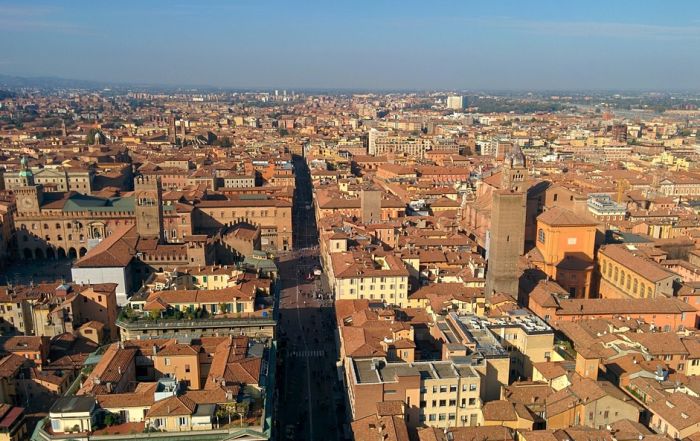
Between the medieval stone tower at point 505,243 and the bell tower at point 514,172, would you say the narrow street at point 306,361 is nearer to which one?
the medieval stone tower at point 505,243

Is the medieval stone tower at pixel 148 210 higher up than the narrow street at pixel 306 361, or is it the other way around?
the medieval stone tower at pixel 148 210

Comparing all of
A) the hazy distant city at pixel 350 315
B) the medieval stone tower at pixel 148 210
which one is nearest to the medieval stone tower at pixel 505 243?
the hazy distant city at pixel 350 315

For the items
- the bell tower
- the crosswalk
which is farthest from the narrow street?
the bell tower

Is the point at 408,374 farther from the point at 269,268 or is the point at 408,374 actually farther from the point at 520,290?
the point at 520,290

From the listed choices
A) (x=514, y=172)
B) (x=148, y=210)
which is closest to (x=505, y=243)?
(x=514, y=172)

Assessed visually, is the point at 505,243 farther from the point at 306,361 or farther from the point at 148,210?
the point at 148,210

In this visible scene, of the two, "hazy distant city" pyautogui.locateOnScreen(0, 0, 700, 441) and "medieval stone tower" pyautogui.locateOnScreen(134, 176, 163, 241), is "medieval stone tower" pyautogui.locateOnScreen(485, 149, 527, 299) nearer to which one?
"hazy distant city" pyautogui.locateOnScreen(0, 0, 700, 441)
